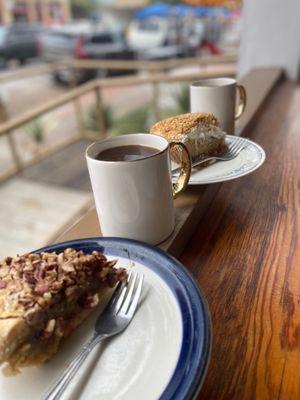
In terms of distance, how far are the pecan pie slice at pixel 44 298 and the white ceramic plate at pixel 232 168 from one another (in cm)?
29

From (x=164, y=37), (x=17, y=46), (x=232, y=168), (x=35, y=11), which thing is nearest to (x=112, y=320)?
(x=232, y=168)

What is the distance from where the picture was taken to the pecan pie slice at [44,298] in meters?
0.36

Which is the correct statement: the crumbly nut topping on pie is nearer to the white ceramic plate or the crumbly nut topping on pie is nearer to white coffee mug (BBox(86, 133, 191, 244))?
white coffee mug (BBox(86, 133, 191, 244))

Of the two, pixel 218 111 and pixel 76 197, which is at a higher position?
pixel 218 111

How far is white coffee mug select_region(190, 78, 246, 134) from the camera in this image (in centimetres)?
86

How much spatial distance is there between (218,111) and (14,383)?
72cm

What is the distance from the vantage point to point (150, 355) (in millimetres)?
377

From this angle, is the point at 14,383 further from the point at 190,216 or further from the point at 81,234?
the point at 190,216

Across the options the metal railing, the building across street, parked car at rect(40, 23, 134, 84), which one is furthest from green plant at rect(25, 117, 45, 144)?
the building across street

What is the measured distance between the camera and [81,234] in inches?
24.1

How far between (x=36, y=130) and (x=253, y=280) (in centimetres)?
333

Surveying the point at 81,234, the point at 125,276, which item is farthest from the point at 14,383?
the point at 81,234

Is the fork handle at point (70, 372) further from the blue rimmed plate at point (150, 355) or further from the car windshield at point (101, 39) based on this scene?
the car windshield at point (101, 39)

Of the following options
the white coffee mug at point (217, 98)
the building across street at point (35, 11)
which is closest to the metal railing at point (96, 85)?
the white coffee mug at point (217, 98)
